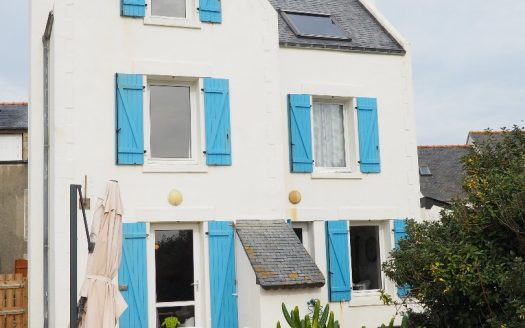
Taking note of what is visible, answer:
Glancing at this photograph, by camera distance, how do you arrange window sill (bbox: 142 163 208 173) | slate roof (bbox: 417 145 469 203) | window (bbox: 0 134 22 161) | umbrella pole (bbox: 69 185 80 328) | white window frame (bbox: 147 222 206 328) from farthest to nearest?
window (bbox: 0 134 22 161)
slate roof (bbox: 417 145 469 203)
window sill (bbox: 142 163 208 173)
white window frame (bbox: 147 222 206 328)
umbrella pole (bbox: 69 185 80 328)

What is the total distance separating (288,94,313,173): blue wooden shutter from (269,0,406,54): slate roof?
1.26 meters

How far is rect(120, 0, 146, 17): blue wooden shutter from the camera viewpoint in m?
13.0

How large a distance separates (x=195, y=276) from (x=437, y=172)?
755 inches

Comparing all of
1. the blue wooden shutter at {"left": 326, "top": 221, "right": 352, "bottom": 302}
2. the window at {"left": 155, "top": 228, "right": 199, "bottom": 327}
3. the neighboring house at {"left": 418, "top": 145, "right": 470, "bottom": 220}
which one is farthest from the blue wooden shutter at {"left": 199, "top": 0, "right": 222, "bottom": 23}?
the neighboring house at {"left": 418, "top": 145, "right": 470, "bottom": 220}

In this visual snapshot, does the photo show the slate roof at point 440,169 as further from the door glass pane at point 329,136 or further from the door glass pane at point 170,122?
the door glass pane at point 170,122

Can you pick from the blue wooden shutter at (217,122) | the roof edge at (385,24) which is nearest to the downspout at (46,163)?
the blue wooden shutter at (217,122)

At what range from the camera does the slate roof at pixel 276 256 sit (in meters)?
12.1

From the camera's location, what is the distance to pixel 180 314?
12.8 meters

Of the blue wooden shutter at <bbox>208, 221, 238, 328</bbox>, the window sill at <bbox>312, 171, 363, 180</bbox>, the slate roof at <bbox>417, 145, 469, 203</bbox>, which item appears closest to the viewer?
the blue wooden shutter at <bbox>208, 221, 238, 328</bbox>

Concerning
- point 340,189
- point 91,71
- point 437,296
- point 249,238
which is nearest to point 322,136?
point 340,189

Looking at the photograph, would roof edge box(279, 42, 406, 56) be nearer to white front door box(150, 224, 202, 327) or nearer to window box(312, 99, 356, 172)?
window box(312, 99, 356, 172)

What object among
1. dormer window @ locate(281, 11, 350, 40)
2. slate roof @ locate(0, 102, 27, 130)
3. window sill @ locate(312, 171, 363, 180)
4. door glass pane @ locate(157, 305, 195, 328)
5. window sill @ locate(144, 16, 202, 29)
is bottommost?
door glass pane @ locate(157, 305, 195, 328)

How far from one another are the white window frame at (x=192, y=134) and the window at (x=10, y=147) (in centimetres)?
1699

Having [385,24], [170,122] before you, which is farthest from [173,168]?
[385,24]
